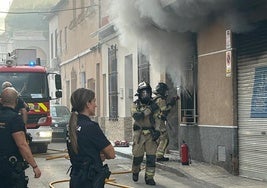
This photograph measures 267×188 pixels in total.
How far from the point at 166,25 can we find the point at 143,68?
14.4 feet

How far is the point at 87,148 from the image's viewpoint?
4.82 meters

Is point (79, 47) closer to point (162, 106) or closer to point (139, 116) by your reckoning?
point (162, 106)

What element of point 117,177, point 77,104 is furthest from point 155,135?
point 77,104

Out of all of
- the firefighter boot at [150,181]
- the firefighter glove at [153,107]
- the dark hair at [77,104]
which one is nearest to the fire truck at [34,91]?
the firefighter glove at [153,107]

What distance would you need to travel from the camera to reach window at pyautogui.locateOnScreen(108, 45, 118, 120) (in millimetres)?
20453

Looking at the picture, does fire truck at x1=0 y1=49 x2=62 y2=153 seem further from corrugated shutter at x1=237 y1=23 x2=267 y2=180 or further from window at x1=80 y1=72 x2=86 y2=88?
window at x1=80 y1=72 x2=86 y2=88

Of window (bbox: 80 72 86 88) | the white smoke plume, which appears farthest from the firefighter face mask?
window (bbox: 80 72 86 88)

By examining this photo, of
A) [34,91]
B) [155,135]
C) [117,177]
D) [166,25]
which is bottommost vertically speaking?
[117,177]

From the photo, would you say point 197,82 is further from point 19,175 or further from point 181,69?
point 19,175

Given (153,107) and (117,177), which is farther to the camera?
(117,177)

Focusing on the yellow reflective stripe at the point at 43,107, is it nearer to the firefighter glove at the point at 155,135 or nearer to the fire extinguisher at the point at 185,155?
the fire extinguisher at the point at 185,155

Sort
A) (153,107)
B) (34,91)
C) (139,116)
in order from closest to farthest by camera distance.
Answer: (139,116) → (153,107) → (34,91)

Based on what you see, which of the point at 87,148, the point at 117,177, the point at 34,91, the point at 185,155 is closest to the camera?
the point at 87,148

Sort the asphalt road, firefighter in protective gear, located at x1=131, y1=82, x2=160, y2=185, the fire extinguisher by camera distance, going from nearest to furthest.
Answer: firefighter in protective gear, located at x1=131, y1=82, x2=160, y2=185 → the asphalt road → the fire extinguisher
